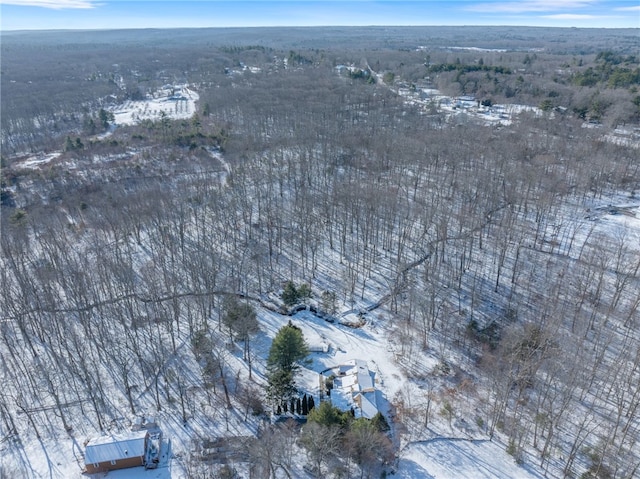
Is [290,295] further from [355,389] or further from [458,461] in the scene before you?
[458,461]

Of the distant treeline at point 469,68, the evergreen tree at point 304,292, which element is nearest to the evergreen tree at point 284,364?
the evergreen tree at point 304,292

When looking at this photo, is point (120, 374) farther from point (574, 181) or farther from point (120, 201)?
point (574, 181)

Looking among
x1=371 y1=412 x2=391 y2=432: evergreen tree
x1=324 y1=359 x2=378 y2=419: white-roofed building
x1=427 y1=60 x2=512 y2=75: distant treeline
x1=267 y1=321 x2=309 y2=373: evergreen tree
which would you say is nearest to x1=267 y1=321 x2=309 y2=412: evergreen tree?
x1=267 y1=321 x2=309 y2=373: evergreen tree

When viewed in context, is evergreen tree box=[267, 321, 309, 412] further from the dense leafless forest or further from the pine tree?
the pine tree

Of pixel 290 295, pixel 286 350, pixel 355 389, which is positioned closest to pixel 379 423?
pixel 355 389

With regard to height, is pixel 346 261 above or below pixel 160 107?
below

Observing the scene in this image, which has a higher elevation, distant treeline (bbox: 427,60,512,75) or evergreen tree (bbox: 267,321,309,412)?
distant treeline (bbox: 427,60,512,75)

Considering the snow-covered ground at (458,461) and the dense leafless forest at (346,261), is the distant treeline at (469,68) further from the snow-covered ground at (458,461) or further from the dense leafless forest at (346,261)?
the snow-covered ground at (458,461)

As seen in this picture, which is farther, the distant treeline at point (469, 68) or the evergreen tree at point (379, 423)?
the distant treeline at point (469, 68)

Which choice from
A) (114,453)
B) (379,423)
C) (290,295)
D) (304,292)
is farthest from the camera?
(304,292)

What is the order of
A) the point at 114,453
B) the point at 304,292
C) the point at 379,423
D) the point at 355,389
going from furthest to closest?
the point at 304,292
the point at 355,389
the point at 379,423
the point at 114,453
